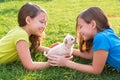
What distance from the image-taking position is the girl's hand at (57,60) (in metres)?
3.85

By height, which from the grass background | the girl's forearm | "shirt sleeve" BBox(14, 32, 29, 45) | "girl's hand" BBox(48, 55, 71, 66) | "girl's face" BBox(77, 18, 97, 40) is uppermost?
"girl's face" BBox(77, 18, 97, 40)

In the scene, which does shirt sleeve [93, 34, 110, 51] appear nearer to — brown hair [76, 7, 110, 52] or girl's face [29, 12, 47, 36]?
brown hair [76, 7, 110, 52]

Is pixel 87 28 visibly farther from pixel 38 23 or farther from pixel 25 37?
pixel 25 37

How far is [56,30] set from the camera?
610cm

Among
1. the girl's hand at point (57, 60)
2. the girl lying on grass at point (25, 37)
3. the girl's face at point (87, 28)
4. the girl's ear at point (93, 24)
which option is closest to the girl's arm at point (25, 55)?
the girl lying on grass at point (25, 37)

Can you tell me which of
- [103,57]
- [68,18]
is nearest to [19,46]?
[103,57]

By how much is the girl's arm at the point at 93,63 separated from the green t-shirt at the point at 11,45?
16.2 inches

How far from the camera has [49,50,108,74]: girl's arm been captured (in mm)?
3668

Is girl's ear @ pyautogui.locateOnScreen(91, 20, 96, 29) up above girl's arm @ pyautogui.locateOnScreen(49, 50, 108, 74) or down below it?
above

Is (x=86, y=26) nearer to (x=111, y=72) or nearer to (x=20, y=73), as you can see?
(x=111, y=72)

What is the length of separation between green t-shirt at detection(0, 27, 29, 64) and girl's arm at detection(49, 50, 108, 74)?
412mm

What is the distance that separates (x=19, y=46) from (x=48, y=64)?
391mm

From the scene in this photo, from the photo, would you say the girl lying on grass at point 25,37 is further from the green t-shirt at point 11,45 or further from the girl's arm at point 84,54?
the girl's arm at point 84,54

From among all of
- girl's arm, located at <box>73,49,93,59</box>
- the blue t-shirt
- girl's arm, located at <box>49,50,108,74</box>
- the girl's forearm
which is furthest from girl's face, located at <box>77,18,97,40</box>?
the girl's forearm
